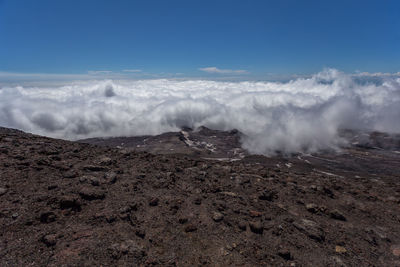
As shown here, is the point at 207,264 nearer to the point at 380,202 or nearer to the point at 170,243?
the point at 170,243

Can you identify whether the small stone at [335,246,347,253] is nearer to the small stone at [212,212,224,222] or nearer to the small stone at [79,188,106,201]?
the small stone at [212,212,224,222]

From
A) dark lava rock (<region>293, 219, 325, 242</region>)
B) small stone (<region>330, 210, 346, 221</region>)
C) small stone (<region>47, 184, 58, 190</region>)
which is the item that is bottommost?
small stone (<region>330, 210, 346, 221</region>)

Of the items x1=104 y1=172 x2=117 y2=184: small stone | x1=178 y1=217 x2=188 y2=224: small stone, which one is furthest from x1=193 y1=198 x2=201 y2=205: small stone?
x1=104 y1=172 x2=117 y2=184: small stone

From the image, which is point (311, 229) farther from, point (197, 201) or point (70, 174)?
point (70, 174)

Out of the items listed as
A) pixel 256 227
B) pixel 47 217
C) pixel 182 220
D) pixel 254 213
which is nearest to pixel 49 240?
pixel 47 217

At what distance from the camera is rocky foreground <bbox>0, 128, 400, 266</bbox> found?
838 centimetres

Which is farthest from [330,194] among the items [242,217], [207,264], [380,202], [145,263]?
[145,263]

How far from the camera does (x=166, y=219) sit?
1084cm

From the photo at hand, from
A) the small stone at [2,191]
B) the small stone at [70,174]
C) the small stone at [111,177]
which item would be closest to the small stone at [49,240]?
the small stone at [2,191]

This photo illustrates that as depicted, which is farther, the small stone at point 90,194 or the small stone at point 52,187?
the small stone at point 52,187

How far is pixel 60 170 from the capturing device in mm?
14211

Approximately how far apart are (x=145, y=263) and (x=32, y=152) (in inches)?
556

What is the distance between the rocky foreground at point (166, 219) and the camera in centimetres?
838

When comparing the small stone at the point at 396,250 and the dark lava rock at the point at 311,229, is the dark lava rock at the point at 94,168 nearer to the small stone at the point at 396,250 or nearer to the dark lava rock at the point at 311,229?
the dark lava rock at the point at 311,229
